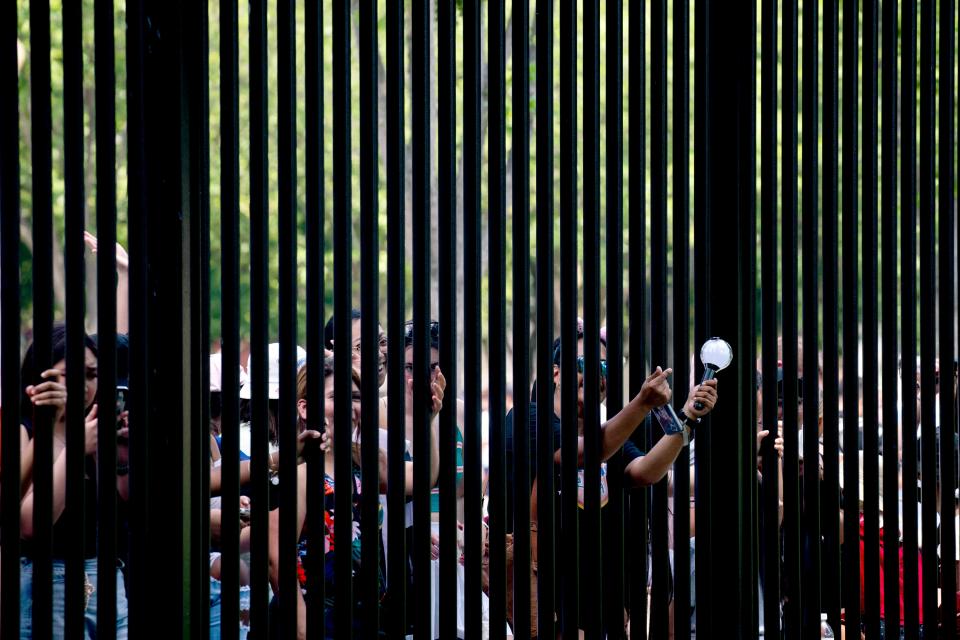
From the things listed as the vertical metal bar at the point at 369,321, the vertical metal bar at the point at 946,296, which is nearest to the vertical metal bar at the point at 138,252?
the vertical metal bar at the point at 369,321

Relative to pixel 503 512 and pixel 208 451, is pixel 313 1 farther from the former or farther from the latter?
pixel 503 512

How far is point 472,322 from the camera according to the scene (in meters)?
2.24

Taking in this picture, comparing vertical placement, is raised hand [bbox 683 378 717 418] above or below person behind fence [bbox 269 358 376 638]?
above

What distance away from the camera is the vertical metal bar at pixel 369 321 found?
7.00 feet

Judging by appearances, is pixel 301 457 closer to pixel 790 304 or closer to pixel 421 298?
pixel 421 298

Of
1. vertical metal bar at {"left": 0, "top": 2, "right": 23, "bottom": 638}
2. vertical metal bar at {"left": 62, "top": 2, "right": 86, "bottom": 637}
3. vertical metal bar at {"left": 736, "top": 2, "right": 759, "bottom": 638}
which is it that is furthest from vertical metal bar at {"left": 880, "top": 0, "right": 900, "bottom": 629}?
vertical metal bar at {"left": 0, "top": 2, "right": 23, "bottom": 638}

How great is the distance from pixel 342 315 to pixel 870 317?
4.44 ft

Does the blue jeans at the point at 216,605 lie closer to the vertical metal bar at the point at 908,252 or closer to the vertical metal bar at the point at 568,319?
the vertical metal bar at the point at 568,319

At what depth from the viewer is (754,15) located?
2426 millimetres

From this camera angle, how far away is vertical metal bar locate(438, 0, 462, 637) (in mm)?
2191

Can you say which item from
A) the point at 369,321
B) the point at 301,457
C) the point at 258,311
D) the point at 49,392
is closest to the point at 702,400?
the point at 369,321

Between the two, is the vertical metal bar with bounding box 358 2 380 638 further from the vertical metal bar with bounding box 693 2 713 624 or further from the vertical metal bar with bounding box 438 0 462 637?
the vertical metal bar with bounding box 693 2 713 624

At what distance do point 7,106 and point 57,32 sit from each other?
691 cm

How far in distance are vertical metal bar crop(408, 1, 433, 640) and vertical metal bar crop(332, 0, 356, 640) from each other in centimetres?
14
